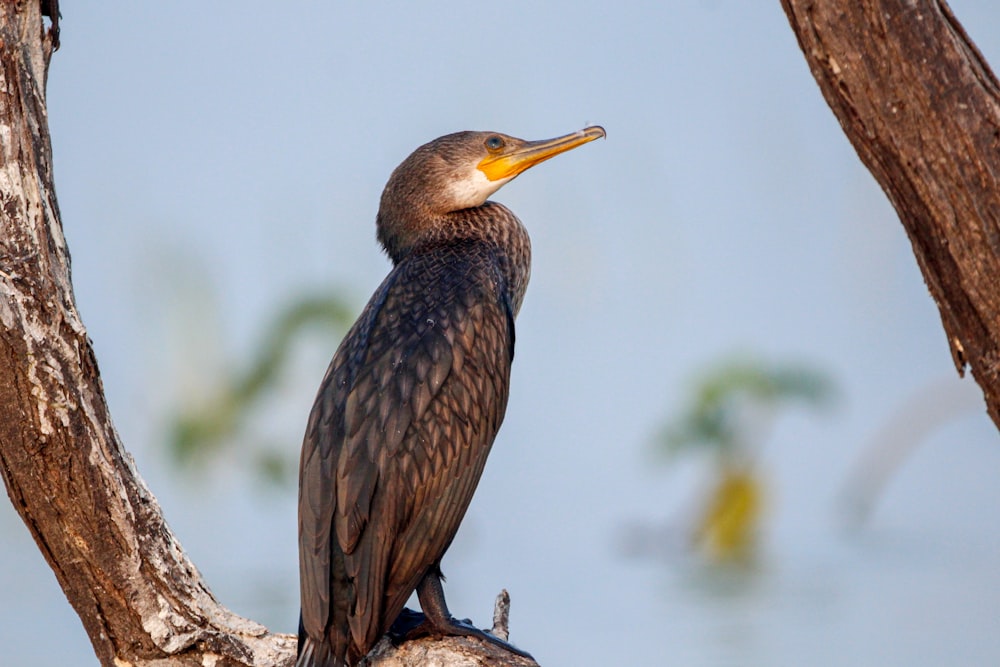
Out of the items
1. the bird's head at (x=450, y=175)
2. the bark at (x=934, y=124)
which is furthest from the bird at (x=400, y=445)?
the bark at (x=934, y=124)

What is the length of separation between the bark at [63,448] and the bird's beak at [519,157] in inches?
58.7

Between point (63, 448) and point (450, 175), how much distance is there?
5.36ft

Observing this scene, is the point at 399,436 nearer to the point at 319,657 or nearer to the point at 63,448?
the point at 319,657

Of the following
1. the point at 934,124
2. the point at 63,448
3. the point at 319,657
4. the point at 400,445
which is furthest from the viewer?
the point at 400,445

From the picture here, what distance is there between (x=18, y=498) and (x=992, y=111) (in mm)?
2148

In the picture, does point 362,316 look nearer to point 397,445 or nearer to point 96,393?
point 397,445

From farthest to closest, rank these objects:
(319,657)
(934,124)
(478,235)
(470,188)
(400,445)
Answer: (470,188) → (478,235) → (400,445) → (319,657) → (934,124)

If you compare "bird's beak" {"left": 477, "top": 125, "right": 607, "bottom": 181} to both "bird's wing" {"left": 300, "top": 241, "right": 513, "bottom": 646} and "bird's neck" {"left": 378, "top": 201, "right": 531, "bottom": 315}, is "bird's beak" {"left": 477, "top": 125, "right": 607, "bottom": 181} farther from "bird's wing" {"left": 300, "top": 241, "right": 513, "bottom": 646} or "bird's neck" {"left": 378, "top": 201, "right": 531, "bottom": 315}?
"bird's wing" {"left": 300, "top": 241, "right": 513, "bottom": 646}

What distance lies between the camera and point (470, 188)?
378cm

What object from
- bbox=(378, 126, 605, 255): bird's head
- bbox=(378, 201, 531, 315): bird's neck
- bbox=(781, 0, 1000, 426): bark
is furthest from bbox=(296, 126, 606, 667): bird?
bbox=(781, 0, 1000, 426): bark

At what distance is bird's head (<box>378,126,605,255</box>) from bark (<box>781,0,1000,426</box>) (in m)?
1.77

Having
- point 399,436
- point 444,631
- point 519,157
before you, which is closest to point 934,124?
point 399,436

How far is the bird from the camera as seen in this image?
2.80m

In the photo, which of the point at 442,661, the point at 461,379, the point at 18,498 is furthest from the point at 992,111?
the point at 18,498
